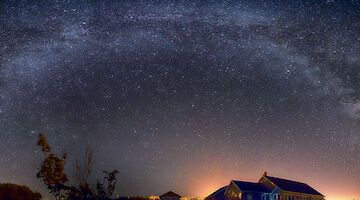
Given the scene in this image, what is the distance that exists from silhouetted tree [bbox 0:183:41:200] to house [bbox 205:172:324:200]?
29.3 meters

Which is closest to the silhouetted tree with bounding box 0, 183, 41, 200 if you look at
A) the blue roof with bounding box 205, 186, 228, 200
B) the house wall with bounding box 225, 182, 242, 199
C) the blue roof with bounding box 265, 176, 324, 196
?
the house wall with bounding box 225, 182, 242, 199

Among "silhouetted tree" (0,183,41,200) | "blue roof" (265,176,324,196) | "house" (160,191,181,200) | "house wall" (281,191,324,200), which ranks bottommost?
"silhouetted tree" (0,183,41,200)

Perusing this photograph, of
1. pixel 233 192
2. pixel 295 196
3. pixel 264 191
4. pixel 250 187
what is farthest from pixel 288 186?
pixel 233 192

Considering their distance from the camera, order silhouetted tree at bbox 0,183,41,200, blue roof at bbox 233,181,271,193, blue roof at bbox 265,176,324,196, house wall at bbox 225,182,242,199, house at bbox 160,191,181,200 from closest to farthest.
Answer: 1. silhouetted tree at bbox 0,183,41,200
2. house at bbox 160,191,181,200
3. house wall at bbox 225,182,242,199
4. blue roof at bbox 233,181,271,193
5. blue roof at bbox 265,176,324,196

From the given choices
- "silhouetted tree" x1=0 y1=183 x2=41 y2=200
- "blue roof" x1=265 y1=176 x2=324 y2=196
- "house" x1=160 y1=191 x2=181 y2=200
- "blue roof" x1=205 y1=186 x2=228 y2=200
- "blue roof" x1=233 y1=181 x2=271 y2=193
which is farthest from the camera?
"blue roof" x1=205 y1=186 x2=228 y2=200

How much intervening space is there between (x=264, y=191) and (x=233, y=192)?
15.5 feet

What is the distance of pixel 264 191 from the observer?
46.5m

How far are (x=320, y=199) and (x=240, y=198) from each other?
801 inches

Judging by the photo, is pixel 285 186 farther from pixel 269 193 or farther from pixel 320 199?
pixel 320 199

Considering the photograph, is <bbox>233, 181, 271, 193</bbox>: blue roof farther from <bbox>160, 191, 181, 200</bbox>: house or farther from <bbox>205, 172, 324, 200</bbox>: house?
<bbox>160, 191, 181, 200</bbox>: house

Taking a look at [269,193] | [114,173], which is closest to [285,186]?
[269,193]

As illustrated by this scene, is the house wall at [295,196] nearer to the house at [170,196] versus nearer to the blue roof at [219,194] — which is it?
the blue roof at [219,194]

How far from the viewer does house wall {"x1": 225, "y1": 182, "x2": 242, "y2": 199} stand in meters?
44.9

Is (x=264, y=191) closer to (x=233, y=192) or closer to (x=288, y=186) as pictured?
(x=233, y=192)
